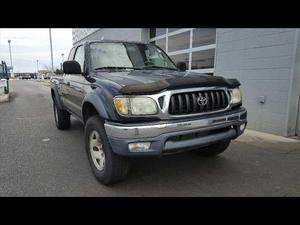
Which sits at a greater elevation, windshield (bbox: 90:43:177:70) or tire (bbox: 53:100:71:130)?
windshield (bbox: 90:43:177:70)

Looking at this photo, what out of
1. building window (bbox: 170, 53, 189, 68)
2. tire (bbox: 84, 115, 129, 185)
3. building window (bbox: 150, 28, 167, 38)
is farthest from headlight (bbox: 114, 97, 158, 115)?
building window (bbox: 150, 28, 167, 38)

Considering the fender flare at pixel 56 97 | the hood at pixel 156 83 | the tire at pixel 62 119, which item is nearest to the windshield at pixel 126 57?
the hood at pixel 156 83

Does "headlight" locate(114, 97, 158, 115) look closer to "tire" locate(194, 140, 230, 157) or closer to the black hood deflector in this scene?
the black hood deflector

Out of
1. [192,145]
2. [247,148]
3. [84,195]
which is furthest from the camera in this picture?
[247,148]

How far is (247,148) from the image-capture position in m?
4.75

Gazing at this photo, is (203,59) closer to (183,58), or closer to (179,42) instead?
(183,58)

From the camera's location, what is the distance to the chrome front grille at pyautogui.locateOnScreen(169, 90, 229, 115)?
109 inches

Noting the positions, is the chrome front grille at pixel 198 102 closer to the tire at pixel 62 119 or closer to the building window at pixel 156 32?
the tire at pixel 62 119

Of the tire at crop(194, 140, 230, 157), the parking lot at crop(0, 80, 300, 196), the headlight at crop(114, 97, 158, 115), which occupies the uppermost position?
the headlight at crop(114, 97, 158, 115)

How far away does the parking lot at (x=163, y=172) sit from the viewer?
310 cm

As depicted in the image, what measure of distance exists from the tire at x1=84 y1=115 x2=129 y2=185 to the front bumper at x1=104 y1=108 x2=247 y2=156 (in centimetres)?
24

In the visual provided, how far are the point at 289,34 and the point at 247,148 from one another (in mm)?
2554
